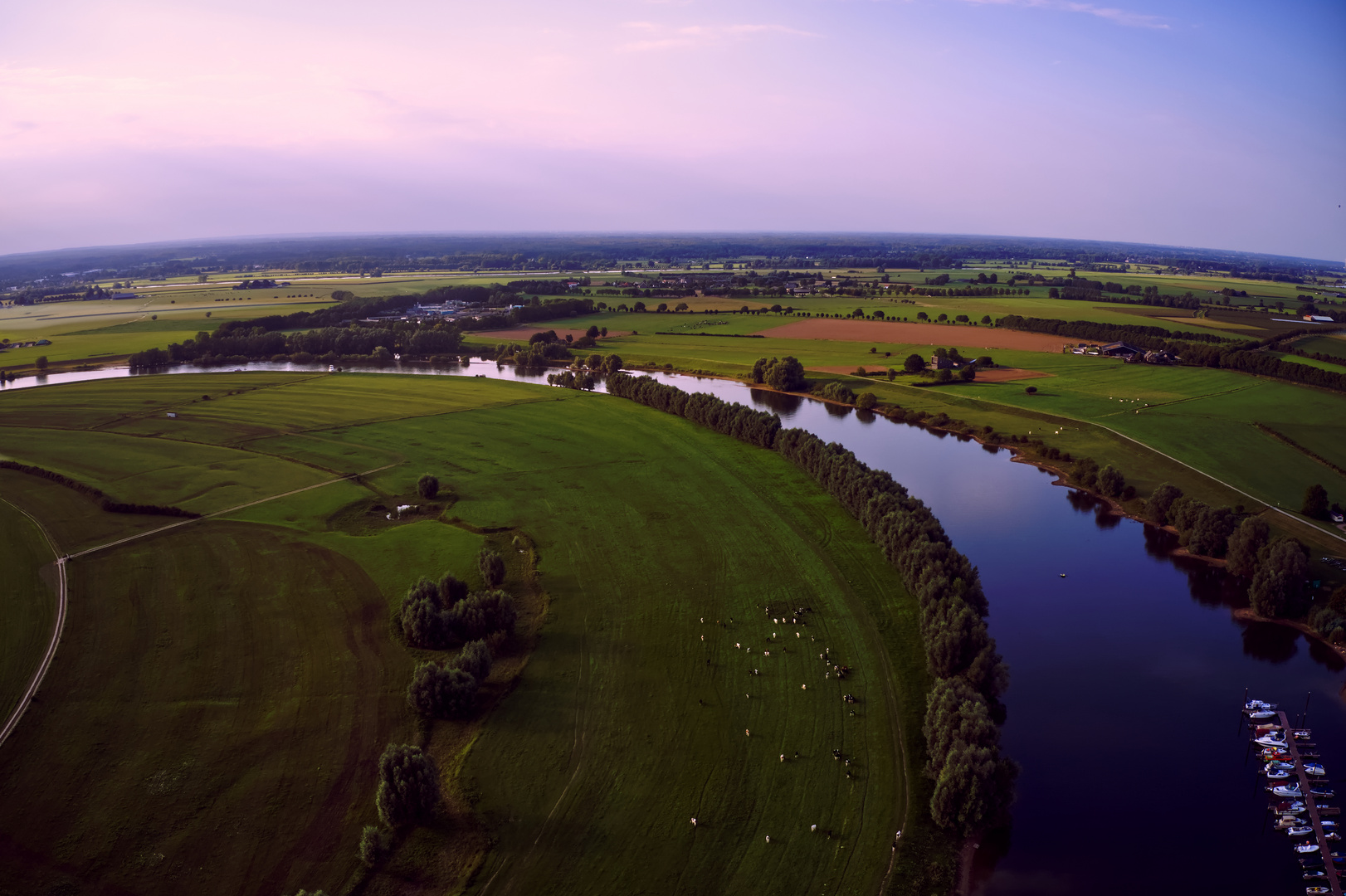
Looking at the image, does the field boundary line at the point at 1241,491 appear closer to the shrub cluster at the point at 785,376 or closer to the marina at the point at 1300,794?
the marina at the point at 1300,794

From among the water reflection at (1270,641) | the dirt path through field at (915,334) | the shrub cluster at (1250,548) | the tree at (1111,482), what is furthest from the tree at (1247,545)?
the dirt path through field at (915,334)

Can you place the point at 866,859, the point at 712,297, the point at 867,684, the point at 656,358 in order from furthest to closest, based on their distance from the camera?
the point at 712,297 < the point at 656,358 < the point at 867,684 < the point at 866,859

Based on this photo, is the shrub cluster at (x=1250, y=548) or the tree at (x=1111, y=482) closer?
the shrub cluster at (x=1250, y=548)

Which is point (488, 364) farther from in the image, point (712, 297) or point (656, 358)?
point (712, 297)

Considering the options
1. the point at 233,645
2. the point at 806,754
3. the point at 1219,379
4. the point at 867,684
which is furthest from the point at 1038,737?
the point at 1219,379

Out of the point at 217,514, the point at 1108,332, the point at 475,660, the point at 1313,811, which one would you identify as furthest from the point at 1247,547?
the point at 1108,332

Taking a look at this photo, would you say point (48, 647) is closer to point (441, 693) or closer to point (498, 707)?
point (441, 693)
